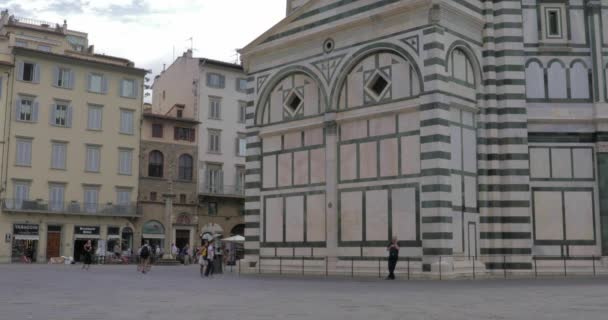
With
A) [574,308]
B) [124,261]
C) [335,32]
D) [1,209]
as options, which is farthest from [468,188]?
[1,209]

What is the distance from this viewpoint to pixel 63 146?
5134 centimetres

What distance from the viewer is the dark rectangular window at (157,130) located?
180 ft

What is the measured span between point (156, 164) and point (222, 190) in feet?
17.9

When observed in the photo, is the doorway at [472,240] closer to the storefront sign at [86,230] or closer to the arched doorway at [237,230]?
the storefront sign at [86,230]

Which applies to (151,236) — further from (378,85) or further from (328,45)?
(378,85)

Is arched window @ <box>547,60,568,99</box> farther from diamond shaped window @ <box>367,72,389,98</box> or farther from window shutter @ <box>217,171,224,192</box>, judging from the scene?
window shutter @ <box>217,171,224,192</box>

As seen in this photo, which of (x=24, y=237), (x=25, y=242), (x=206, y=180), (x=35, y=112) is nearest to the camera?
(x=24, y=237)

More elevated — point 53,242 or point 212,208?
point 212,208

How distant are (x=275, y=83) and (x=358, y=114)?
14.2 feet

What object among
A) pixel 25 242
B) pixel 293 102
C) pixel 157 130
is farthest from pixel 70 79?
pixel 293 102

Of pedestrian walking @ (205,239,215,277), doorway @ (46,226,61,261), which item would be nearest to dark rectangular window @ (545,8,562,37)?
pedestrian walking @ (205,239,215,277)

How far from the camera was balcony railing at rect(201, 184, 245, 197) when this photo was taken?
56.5 meters

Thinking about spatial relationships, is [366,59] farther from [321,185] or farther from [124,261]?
[124,261]

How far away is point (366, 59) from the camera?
2409 cm
